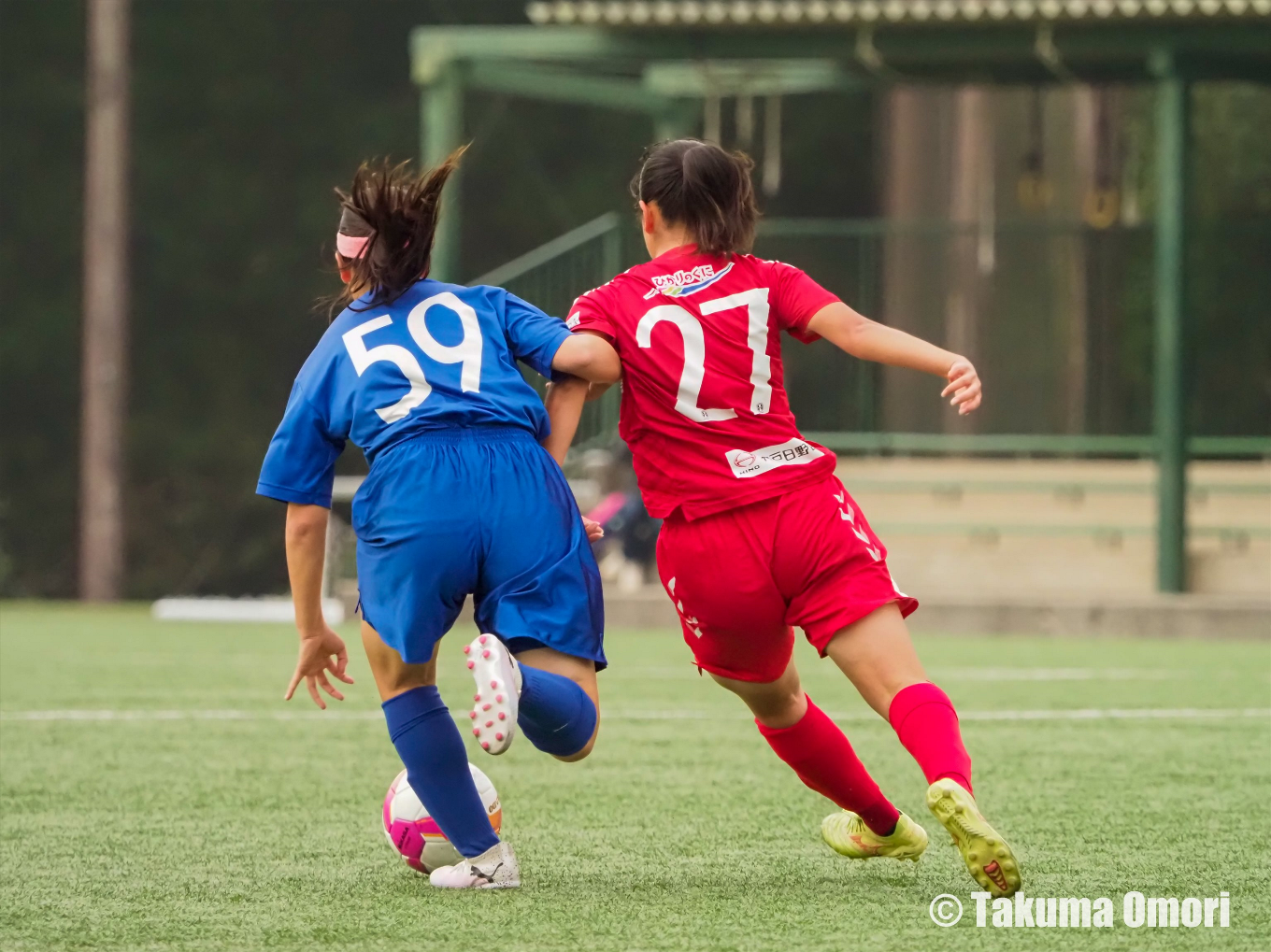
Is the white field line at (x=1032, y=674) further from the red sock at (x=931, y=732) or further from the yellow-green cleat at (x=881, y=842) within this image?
the red sock at (x=931, y=732)

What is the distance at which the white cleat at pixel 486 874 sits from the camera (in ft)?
13.3

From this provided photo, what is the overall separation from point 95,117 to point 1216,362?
32.7 ft

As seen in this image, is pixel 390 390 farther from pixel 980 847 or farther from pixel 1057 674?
pixel 1057 674

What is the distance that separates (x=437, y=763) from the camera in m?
4.00

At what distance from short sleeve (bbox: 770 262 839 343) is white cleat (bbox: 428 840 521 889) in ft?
3.97

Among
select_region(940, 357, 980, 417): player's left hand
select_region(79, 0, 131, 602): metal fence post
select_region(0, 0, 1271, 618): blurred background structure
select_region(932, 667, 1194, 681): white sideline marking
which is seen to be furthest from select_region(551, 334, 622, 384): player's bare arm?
select_region(79, 0, 131, 602): metal fence post

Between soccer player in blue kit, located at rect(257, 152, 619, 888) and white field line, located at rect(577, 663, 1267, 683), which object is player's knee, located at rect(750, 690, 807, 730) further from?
white field line, located at rect(577, 663, 1267, 683)

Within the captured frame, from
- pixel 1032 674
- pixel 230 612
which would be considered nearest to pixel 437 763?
pixel 1032 674

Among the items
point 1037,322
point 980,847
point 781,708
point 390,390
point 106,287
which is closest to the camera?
point 980,847

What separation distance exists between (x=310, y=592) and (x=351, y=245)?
2.28 ft

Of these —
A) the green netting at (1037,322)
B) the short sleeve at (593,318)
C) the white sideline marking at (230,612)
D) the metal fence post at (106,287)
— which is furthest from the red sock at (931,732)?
the metal fence post at (106,287)

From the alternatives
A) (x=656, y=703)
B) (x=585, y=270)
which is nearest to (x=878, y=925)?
(x=656, y=703)

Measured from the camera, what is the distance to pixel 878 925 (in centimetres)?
363

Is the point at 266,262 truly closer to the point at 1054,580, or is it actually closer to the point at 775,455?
the point at 1054,580
